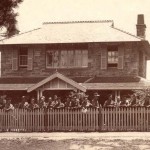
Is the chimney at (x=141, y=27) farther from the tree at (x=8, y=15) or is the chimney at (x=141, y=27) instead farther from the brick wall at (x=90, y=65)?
the tree at (x=8, y=15)

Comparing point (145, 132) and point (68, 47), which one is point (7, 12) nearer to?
point (145, 132)

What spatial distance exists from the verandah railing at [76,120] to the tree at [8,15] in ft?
23.1

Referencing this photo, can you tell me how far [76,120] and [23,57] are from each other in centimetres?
1281

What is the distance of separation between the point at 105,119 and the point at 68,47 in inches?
466

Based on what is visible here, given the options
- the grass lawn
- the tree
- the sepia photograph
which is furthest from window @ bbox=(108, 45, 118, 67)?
the tree

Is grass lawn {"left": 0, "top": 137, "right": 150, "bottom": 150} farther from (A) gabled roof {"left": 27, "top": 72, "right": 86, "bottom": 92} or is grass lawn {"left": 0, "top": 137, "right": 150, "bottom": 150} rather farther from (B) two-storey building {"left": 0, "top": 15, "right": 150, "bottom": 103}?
(B) two-storey building {"left": 0, "top": 15, "right": 150, "bottom": 103}

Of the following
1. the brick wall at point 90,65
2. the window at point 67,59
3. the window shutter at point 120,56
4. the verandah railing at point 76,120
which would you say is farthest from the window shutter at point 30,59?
the verandah railing at point 76,120

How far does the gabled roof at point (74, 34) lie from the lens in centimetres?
3319

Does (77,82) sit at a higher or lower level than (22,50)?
lower

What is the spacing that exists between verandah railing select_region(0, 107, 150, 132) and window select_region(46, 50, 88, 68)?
10531mm

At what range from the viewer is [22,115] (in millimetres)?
24188

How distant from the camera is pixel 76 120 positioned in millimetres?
23656

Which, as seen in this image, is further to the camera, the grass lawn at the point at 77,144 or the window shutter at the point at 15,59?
Answer: the window shutter at the point at 15,59

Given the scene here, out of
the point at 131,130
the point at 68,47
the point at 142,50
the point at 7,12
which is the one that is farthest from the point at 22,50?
the point at 7,12
